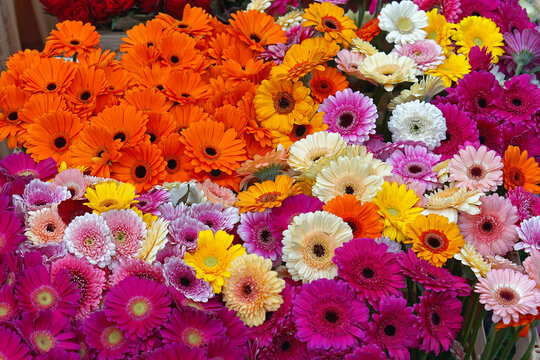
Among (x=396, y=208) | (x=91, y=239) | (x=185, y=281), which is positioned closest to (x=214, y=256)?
(x=185, y=281)

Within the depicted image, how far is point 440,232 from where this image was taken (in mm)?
772

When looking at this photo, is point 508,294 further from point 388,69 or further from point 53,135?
point 53,135

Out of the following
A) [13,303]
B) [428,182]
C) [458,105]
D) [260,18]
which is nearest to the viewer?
[13,303]

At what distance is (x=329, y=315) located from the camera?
0.68 meters

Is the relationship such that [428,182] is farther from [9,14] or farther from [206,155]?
[9,14]

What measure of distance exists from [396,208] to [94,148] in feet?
1.59

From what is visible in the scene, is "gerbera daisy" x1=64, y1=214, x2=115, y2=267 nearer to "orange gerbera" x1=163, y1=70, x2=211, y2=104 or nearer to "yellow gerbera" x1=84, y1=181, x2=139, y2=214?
"yellow gerbera" x1=84, y1=181, x2=139, y2=214

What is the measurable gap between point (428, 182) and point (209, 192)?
1.09ft

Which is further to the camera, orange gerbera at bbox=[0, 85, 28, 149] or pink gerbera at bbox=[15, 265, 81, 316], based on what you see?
orange gerbera at bbox=[0, 85, 28, 149]

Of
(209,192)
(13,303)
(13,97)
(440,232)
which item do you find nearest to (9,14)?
(13,97)

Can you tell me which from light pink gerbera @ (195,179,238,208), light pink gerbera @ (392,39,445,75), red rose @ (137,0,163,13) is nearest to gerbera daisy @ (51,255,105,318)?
light pink gerbera @ (195,179,238,208)

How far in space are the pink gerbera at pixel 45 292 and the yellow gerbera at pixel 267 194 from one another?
0.84 feet

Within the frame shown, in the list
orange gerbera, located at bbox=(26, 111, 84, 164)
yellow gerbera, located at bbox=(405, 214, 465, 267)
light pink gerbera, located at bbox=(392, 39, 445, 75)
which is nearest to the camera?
yellow gerbera, located at bbox=(405, 214, 465, 267)

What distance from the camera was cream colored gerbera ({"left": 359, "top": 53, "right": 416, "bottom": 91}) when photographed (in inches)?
39.9
